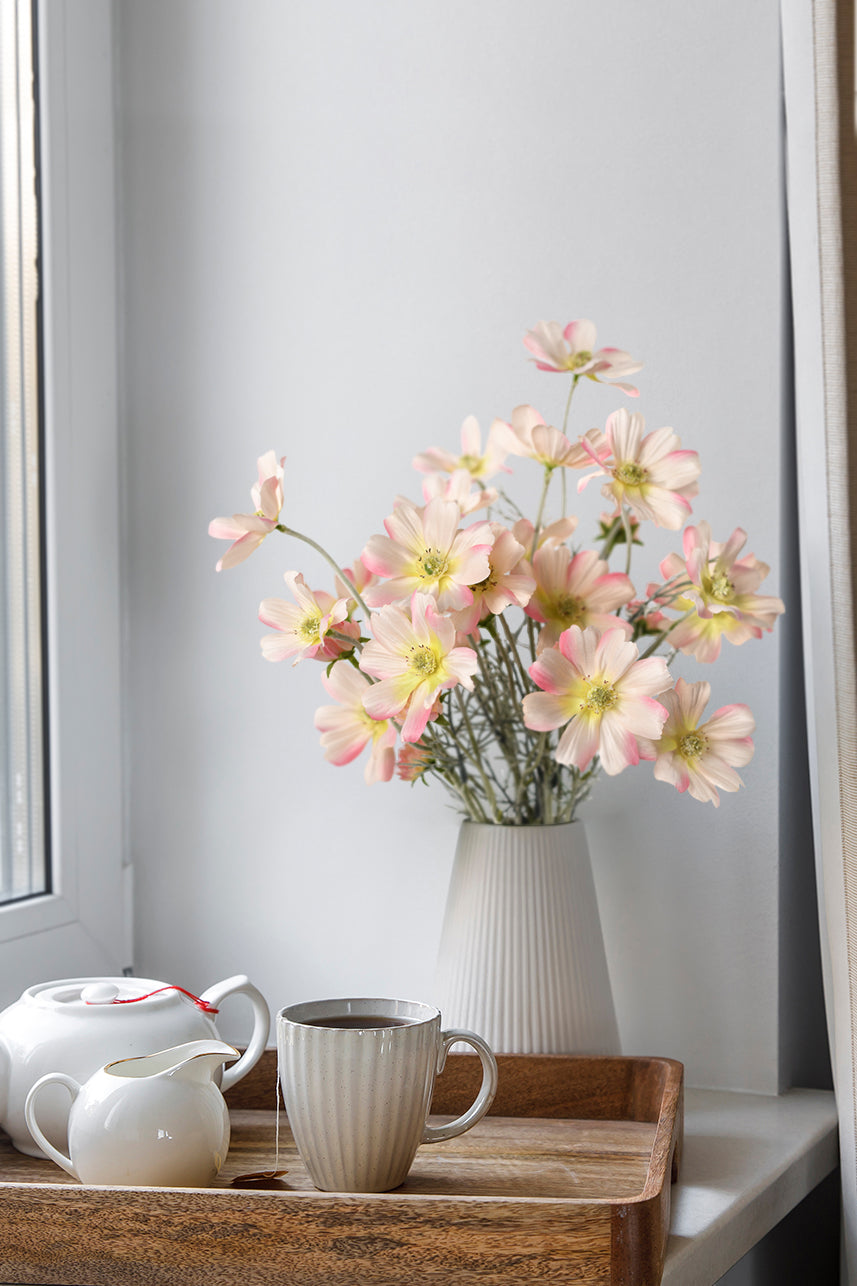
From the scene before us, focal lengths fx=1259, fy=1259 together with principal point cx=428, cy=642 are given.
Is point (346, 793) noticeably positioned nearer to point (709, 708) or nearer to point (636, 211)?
point (709, 708)

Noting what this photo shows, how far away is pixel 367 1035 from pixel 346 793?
47cm

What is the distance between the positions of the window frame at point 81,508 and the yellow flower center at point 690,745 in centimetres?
59

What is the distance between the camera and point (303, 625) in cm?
92

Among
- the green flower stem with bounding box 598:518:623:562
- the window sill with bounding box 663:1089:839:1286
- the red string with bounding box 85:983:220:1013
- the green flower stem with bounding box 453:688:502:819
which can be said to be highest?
the green flower stem with bounding box 598:518:623:562

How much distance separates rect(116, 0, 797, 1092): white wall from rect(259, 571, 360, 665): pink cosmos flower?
26 centimetres

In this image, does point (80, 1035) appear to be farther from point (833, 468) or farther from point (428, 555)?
point (833, 468)

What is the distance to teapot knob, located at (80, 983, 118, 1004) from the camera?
0.84m

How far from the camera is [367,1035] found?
72 centimetres

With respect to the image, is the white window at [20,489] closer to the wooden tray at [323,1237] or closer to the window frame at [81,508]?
the window frame at [81,508]

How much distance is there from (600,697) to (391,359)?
478mm

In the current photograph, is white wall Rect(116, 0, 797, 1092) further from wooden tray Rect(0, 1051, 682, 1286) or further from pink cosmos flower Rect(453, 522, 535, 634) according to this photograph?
wooden tray Rect(0, 1051, 682, 1286)

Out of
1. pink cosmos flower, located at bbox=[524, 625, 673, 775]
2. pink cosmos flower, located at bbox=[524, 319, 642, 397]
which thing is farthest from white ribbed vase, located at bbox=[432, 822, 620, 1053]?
pink cosmos flower, located at bbox=[524, 319, 642, 397]

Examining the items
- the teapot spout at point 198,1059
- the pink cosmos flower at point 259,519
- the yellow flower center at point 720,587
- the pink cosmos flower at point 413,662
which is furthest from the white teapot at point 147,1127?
the yellow flower center at point 720,587

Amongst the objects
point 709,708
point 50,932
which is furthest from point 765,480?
point 50,932
